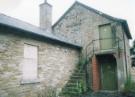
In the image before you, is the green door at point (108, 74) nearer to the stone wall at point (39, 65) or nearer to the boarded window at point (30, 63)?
the stone wall at point (39, 65)

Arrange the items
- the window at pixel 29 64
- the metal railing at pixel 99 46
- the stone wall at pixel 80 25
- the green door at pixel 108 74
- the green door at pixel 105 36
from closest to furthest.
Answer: the window at pixel 29 64 < the metal railing at pixel 99 46 < the green door at pixel 105 36 < the green door at pixel 108 74 < the stone wall at pixel 80 25

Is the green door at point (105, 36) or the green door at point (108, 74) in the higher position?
the green door at point (105, 36)

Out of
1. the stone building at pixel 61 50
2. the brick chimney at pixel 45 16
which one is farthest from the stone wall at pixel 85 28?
the brick chimney at pixel 45 16

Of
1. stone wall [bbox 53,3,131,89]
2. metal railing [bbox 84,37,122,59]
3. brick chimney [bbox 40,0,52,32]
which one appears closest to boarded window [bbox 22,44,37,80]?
metal railing [bbox 84,37,122,59]

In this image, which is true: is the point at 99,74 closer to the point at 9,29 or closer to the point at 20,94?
the point at 20,94

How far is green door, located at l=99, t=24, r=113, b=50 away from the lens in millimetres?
13764

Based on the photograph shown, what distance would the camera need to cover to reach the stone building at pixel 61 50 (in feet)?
28.1

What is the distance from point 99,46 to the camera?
14.1m

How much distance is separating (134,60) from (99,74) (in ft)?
51.1

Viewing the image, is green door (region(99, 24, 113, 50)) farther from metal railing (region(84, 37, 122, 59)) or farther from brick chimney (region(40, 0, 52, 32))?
brick chimney (region(40, 0, 52, 32))

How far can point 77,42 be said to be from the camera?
15375mm

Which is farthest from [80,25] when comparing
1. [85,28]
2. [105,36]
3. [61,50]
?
[61,50]

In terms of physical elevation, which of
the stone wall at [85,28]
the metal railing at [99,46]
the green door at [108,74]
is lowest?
the green door at [108,74]

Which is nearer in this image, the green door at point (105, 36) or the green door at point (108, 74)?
the green door at point (105, 36)
